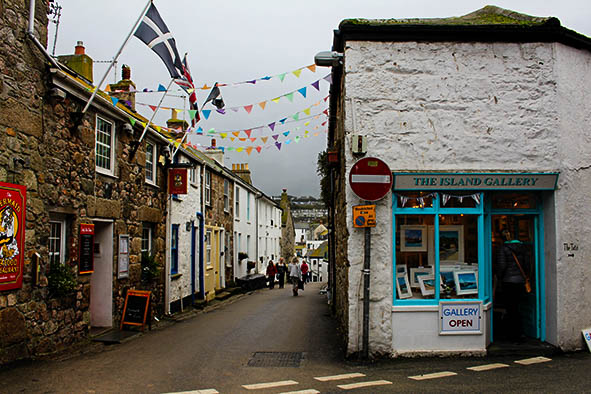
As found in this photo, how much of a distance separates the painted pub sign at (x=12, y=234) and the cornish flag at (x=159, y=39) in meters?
3.86

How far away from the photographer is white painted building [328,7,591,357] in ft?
25.9

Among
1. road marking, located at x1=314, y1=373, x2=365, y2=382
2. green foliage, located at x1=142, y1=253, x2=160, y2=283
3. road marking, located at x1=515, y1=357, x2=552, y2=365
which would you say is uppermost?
green foliage, located at x1=142, y1=253, x2=160, y2=283

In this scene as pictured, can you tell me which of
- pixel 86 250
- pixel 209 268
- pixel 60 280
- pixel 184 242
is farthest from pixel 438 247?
pixel 209 268

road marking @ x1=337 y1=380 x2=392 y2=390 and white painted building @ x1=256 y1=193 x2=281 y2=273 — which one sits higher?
white painted building @ x1=256 y1=193 x2=281 y2=273

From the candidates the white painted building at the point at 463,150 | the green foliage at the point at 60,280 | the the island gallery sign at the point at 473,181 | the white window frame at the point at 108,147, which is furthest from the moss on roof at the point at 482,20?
the green foliage at the point at 60,280

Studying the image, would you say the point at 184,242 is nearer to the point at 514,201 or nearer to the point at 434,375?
the point at 514,201

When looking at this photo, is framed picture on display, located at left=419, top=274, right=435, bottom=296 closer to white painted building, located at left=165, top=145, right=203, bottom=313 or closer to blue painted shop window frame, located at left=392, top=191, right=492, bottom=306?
blue painted shop window frame, located at left=392, top=191, right=492, bottom=306

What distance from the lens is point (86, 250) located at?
10.0 m

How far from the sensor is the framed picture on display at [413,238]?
8.13m

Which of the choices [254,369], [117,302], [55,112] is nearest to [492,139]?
[254,369]

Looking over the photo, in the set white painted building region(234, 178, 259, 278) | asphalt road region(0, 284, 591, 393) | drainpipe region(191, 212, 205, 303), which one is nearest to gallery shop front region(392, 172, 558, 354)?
asphalt road region(0, 284, 591, 393)

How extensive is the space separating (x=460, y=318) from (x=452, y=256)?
100 centimetres

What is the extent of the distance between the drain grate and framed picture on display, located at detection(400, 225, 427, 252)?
238cm

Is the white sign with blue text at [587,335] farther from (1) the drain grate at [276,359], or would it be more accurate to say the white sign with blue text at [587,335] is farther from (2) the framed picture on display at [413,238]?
(1) the drain grate at [276,359]
